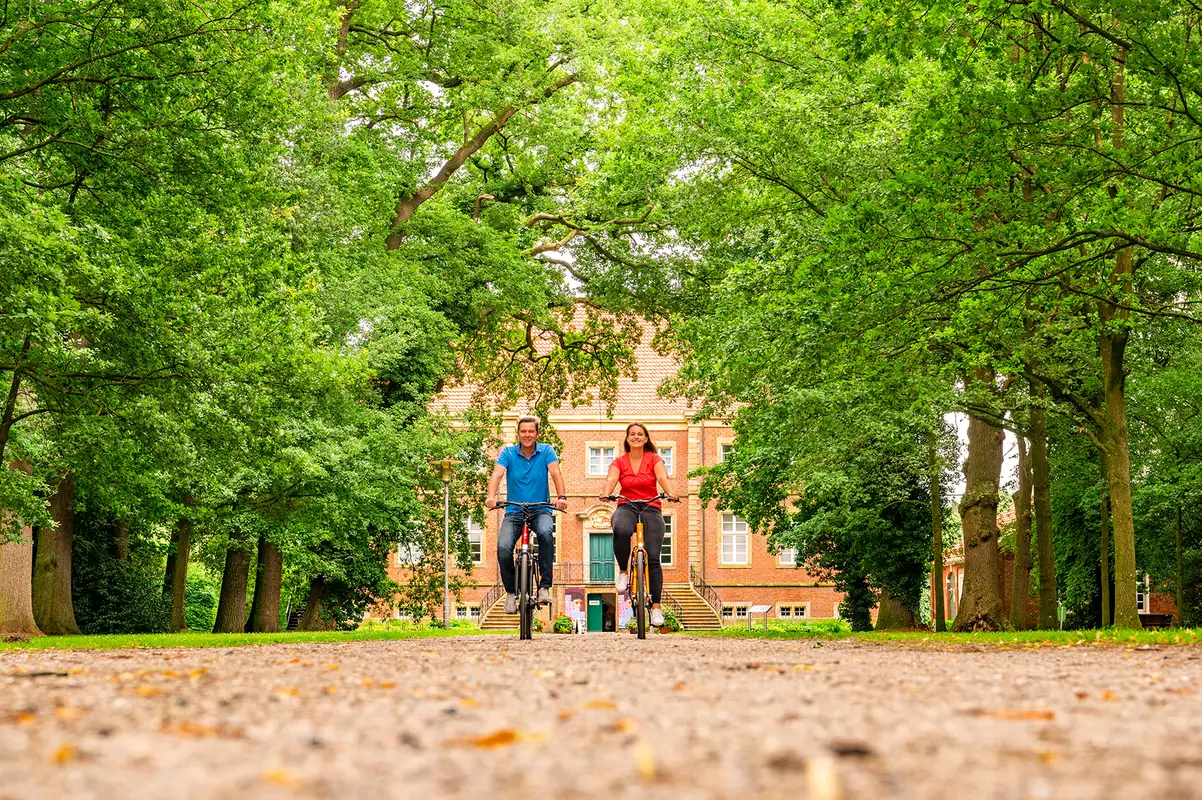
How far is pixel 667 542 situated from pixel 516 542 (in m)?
48.4

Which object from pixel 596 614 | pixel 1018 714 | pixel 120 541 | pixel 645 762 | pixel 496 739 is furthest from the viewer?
pixel 596 614

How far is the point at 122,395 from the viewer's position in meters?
16.0

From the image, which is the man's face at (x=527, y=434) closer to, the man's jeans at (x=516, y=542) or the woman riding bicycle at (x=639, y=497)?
the man's jeans at (x=516, y=542)

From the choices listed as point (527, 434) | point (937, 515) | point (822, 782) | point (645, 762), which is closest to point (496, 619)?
point (937, 515)

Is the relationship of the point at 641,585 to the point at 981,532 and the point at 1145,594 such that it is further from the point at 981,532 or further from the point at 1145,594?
the point at 1145,594

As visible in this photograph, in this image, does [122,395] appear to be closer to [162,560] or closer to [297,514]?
[297,514]

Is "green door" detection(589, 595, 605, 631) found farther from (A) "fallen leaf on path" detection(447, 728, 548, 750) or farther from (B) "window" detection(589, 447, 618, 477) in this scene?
(A) "fallen leaf on path" detection(447, 728, 548, 750)

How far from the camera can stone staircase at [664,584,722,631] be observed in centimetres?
5317

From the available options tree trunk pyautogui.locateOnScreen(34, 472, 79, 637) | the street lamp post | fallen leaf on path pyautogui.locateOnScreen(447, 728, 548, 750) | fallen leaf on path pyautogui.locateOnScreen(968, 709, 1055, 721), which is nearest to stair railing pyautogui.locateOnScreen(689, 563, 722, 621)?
the street lamp post

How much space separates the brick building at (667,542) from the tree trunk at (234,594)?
29.4 m

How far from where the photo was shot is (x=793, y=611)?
5894cm

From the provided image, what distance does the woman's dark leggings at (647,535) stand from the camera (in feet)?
41.6

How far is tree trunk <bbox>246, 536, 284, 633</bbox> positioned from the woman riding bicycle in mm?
16217

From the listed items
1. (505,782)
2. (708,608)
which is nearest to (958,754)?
(505,782)
